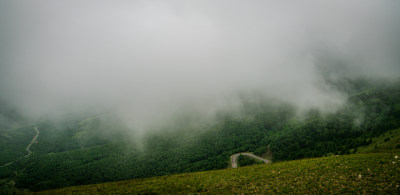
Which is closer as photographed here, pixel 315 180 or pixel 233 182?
pixel 315 180

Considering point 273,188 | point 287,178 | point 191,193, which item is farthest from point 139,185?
point 287,178

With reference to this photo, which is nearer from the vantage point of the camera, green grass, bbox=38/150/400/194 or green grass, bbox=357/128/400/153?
green grass, bbox=38/150/400/194

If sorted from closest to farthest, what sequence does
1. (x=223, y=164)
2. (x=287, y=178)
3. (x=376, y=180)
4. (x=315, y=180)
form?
1. (x=376, y=180)
2. (x=315, y=180)
3. (x=287, y=178)
4. (x=223, y=164)

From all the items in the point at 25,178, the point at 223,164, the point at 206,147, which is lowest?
the point at 223,164

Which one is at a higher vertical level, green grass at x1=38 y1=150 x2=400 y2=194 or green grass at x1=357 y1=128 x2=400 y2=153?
green grass at x1=357 y1=128 x2=400 y2=153

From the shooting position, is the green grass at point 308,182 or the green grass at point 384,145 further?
the green grass at point 384,145

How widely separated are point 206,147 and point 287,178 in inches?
6827

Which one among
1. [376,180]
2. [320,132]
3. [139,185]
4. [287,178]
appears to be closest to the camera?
[376,180]

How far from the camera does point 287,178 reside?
30719mm

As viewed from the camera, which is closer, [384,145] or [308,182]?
[308,182]

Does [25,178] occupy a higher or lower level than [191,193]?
higher

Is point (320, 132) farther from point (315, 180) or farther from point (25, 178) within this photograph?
point (25, 178)

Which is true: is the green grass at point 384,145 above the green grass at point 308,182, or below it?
above

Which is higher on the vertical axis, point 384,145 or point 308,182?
point 384,145
